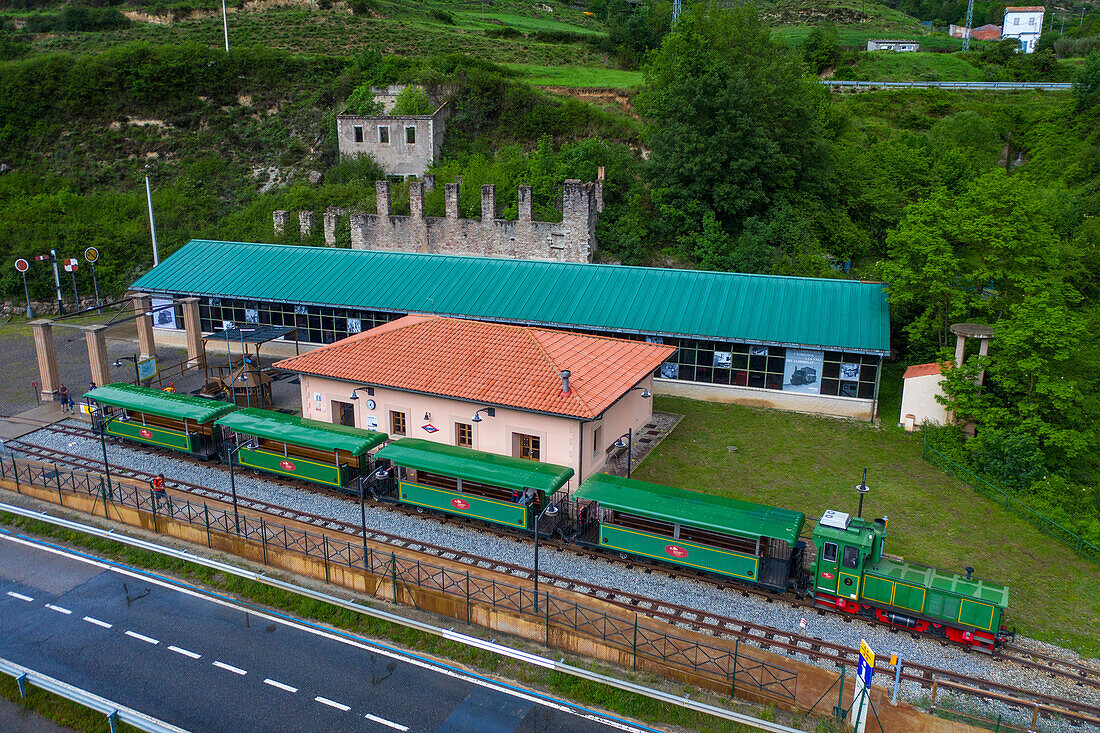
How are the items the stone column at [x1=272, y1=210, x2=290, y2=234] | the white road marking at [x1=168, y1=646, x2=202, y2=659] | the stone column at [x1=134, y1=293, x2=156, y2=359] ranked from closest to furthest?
the white road marking at [x1=168, y1=646, x2=202, y2=659] → the stone column at [x1=134, y1=293, x2=156, y2=359] → the stone column at [x1=272, y1=210, x2=290, y2=234]

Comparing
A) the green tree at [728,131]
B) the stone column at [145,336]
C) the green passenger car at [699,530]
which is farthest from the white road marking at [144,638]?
the green tree at [728,131]

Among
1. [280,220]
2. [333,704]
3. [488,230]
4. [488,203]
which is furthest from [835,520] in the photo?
[280,220]

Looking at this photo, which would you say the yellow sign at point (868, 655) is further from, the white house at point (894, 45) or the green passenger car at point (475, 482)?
the white house at point (894, 45)

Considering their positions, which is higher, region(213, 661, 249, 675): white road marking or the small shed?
the small shed

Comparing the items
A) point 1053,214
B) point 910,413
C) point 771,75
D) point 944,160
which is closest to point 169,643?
point 910,413

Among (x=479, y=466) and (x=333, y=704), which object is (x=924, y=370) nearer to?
(x=479, y=466)

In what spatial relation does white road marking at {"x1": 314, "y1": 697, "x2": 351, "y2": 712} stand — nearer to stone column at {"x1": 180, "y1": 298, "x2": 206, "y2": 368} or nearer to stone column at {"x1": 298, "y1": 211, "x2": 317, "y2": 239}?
stone column at {"x1": 180, "y1": 298, "x2": 206, "y2": 368}

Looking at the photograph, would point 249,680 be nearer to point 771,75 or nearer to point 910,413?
point 910,413

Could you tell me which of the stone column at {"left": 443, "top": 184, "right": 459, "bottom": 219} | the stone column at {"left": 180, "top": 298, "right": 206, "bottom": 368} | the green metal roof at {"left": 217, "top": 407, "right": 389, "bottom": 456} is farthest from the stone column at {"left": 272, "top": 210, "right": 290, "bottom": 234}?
the green metal roof at {"left": 217, "top": 407, "right": 389, "bottom": 456}
